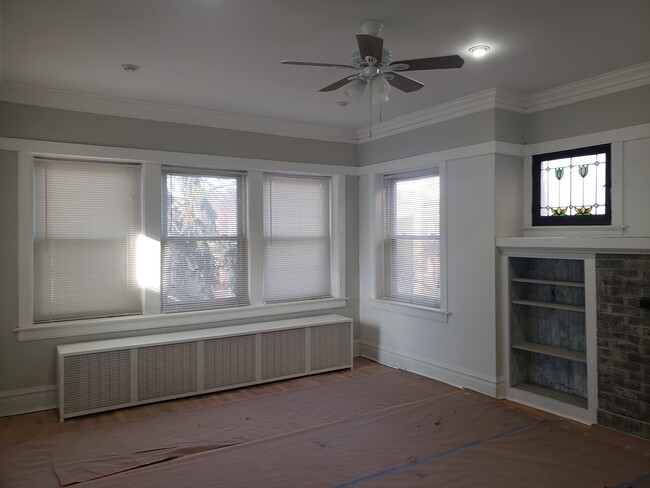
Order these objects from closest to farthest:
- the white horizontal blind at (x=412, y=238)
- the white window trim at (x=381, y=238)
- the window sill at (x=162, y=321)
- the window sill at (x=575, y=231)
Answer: the window sill at (x=575, y=231)
the window sill at (x=162, y=321)
the white window trim at (x=381, y=238)
the white horizontal blind at (x=412, y=238)

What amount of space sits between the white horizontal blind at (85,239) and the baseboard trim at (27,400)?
0.58m

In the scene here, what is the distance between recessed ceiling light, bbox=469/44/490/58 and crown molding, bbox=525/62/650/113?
1.10 m

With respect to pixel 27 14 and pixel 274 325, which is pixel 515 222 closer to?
pixel 274 325

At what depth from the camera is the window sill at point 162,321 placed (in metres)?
4.16

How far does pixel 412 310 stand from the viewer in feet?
16.8

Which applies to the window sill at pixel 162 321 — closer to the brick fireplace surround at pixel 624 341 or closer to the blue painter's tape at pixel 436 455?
the blue painter's tape at pixel 436 455

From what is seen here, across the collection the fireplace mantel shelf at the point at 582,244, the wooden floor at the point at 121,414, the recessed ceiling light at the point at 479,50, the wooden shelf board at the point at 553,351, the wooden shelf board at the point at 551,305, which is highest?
the recessed ceiling light at the point at 479,50

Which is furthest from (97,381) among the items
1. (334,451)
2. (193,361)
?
(334,451)

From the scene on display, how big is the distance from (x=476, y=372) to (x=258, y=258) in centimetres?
241

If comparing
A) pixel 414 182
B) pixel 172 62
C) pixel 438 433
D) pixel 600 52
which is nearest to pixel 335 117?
pixel 414 182

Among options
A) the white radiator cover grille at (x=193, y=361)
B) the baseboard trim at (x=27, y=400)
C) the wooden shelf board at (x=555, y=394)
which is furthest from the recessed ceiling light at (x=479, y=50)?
the baseboard trim at (x=27, y=400)

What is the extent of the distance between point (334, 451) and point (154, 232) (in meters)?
2.65

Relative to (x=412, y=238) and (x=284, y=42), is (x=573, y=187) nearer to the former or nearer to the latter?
(x=412, y=238)

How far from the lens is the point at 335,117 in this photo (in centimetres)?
512
